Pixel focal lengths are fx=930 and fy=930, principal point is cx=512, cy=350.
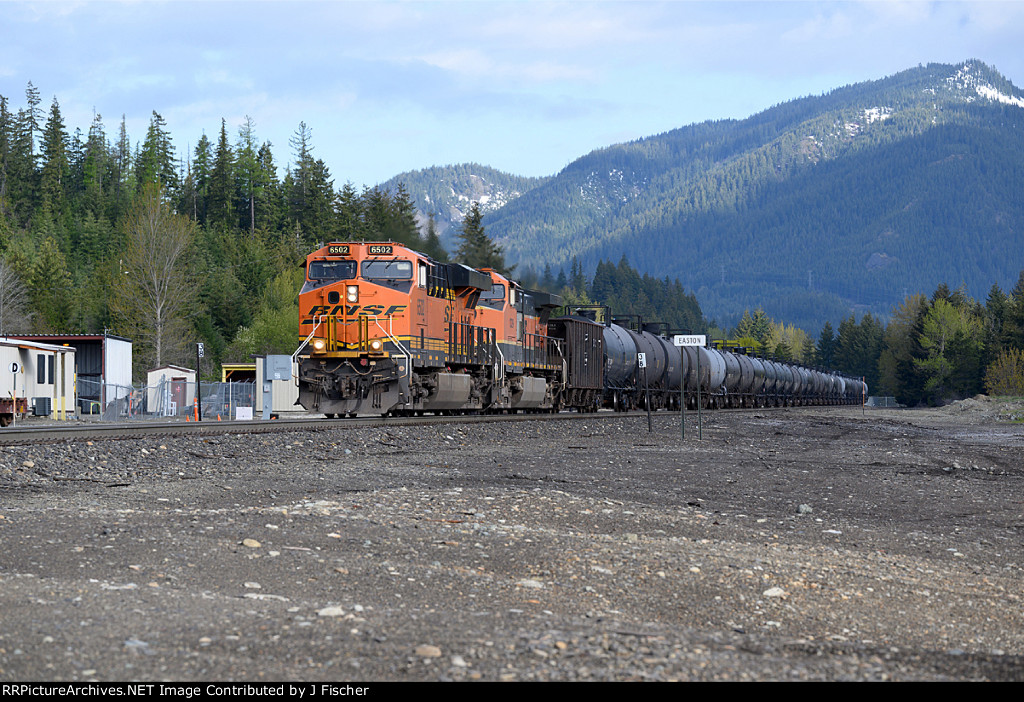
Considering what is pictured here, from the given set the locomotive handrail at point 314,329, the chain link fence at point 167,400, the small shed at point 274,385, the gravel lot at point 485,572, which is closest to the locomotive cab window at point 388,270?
the locomotive handrail at point 314,329

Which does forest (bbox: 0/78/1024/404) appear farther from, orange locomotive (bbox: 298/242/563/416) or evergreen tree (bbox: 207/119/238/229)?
orange locomotive (bbox: 298/242/563/416)

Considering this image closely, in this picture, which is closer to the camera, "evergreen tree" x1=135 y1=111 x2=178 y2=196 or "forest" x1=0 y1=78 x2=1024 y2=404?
"forest" x1=0 y1=78 x2=1024 y2=404

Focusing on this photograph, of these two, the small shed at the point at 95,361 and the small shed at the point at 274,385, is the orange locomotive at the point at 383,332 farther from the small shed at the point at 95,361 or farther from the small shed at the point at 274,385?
the small shed at the point at 95,361

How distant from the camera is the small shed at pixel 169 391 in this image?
42438mm

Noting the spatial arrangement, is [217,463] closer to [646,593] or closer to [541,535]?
[541,535]

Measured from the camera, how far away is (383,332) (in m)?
21.7

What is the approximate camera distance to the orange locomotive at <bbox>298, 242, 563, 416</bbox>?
21.7m

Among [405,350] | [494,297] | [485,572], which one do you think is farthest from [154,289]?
A: [485,572]

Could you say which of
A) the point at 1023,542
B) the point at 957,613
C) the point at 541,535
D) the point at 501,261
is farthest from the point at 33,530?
the point at 501,261

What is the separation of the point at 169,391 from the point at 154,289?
1862cm

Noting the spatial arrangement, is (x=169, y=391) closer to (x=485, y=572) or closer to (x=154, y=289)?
(x=154, y=289)

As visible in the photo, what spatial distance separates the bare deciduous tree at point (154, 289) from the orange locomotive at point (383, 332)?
39.0m

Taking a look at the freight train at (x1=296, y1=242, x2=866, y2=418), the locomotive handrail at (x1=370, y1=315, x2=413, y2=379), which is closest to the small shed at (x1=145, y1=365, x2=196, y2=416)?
the freight train at (x1=296, y1=242, x2=866, y2=418)
